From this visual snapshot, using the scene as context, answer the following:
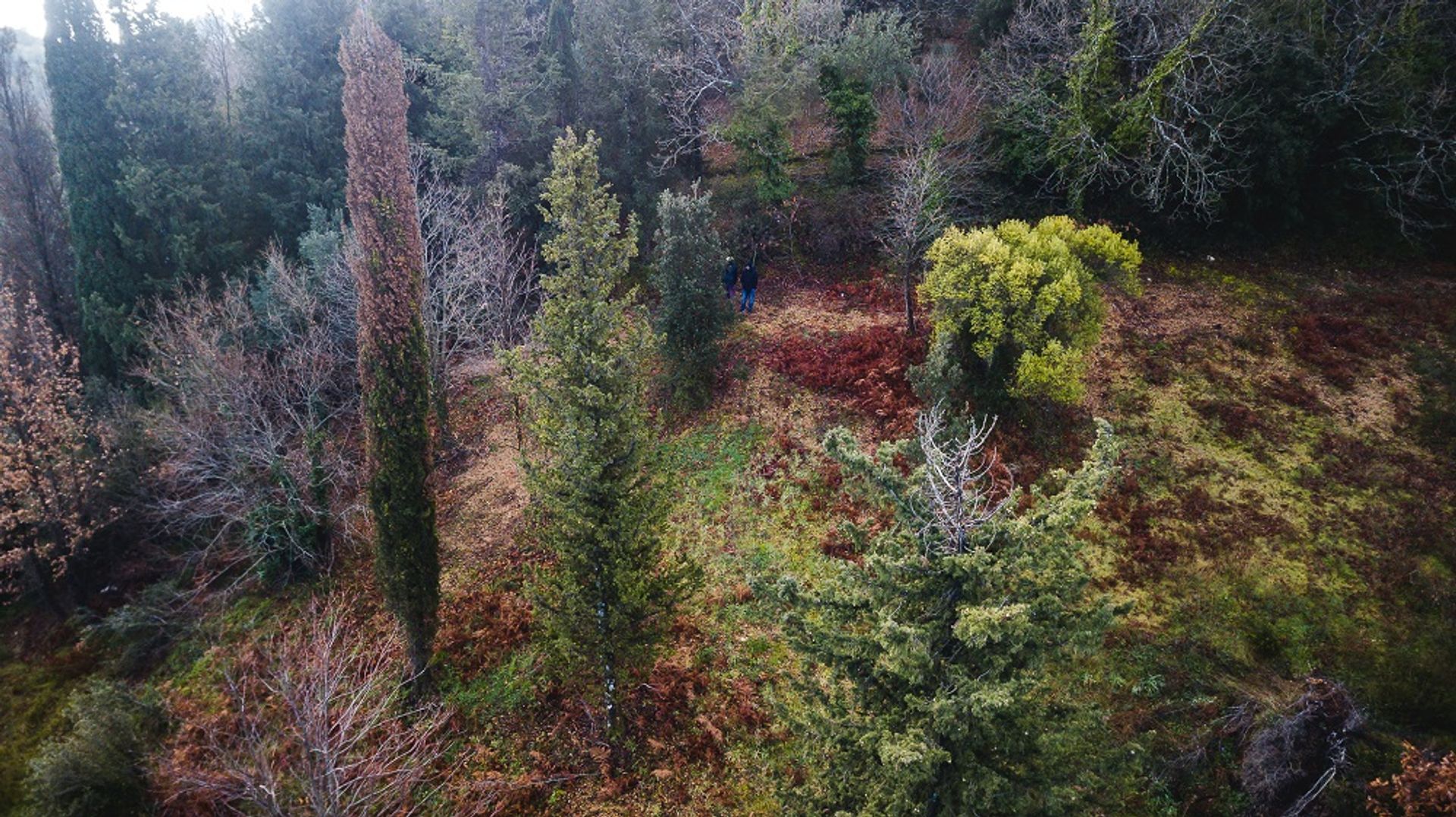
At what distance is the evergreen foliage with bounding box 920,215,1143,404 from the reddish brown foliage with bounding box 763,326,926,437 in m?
1.83

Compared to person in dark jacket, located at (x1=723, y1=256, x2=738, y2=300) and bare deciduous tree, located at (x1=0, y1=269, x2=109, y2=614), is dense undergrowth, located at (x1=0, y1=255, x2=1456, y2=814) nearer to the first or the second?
person in dark jacket, located at (x1=723, y1=256, x2=738, y2=300)

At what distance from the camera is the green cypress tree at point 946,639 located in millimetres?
5910

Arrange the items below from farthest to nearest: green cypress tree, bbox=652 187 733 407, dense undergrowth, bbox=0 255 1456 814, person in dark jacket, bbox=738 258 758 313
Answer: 1. person in dark jacket, bbox=738 258 758 313
2. green cypress tree, bbox=652 187 733 407
3. dense undergrowth, bbox=0 255 1456 814

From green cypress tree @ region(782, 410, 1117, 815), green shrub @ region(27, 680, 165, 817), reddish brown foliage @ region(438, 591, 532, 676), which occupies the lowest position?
green shrub @ region(27, 680, 165, 817)

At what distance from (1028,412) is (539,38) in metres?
20.6

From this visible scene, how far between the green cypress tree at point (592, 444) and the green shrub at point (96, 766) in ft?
25.9

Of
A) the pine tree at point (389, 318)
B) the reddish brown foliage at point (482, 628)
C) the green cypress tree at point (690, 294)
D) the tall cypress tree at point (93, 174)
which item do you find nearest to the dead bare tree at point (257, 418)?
the tall cypress tree at point (93, 174)

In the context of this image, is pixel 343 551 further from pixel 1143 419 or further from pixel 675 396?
pixel 1143 419

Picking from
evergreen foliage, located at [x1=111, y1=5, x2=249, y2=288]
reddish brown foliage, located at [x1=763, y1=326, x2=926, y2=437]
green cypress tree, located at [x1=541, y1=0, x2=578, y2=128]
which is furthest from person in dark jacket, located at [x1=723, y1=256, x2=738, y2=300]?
evergreen foliage, located at [x1=111, y1=5, x2=249, y2=288]

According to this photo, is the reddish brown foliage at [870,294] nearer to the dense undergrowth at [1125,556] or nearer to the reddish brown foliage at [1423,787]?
the dense undergrowth at [1125,556]

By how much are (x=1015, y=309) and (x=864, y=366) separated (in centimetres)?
437

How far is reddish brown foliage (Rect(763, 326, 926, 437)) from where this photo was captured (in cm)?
1588

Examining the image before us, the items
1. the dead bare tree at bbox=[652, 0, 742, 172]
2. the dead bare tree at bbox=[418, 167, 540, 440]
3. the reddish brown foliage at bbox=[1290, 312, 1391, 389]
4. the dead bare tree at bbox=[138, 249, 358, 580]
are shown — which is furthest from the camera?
the dead bare tree at bbox=[652, 0, 742, 172]

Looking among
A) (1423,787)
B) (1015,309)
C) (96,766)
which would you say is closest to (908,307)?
(1015,309)
